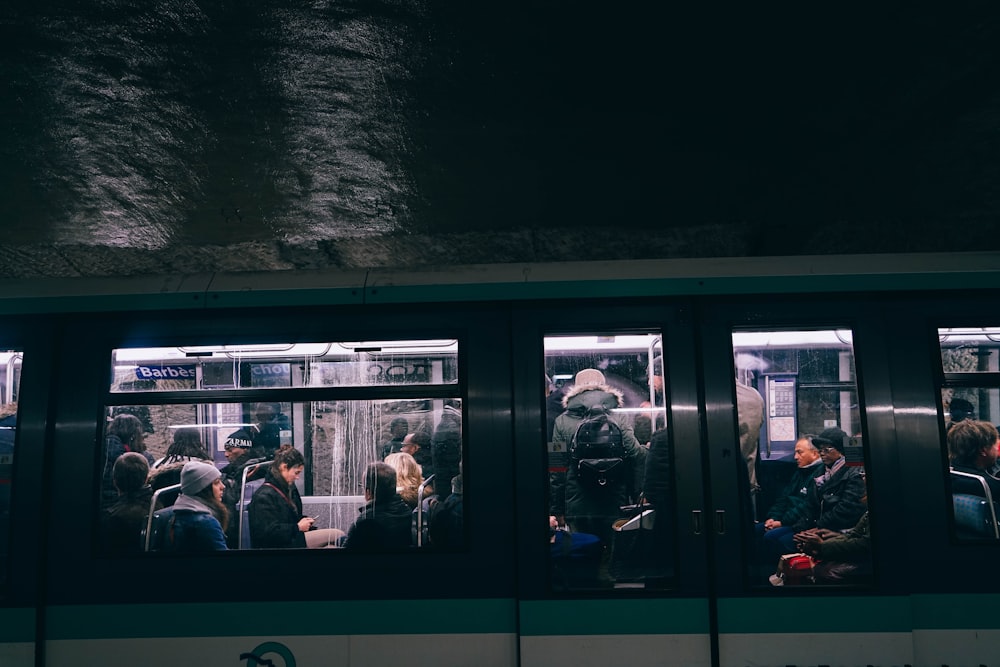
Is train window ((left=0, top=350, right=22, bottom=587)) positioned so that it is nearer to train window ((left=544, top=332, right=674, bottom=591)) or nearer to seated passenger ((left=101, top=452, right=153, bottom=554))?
seated passenger ((left=101, top=452, right=153, bottom=554))

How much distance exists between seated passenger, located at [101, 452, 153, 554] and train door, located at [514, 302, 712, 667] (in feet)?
6.81

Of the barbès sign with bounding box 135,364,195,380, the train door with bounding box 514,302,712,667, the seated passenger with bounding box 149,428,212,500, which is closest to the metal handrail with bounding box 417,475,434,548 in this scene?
the train door with bounding box 514,302,712,667

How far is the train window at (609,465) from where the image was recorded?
3.62 m

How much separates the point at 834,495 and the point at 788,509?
254 millimetres

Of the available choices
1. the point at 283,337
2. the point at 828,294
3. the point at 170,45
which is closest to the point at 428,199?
the point at 283,337

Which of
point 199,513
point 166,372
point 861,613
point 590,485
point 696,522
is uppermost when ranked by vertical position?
point 166,372

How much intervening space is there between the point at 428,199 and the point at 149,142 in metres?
1.34

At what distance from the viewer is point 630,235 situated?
5.46 metres

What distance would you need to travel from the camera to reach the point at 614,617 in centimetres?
357

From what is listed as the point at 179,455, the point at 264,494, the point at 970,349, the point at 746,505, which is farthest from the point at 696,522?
the point at 179,455

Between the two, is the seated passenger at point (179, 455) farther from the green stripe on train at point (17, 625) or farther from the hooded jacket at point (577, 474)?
the hooded jacket at point (577, 474)

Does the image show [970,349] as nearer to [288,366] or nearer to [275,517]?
[288,366]

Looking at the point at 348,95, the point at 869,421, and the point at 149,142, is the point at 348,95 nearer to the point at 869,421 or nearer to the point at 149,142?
the point at 149,142

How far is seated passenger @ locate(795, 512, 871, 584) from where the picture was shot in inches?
140
